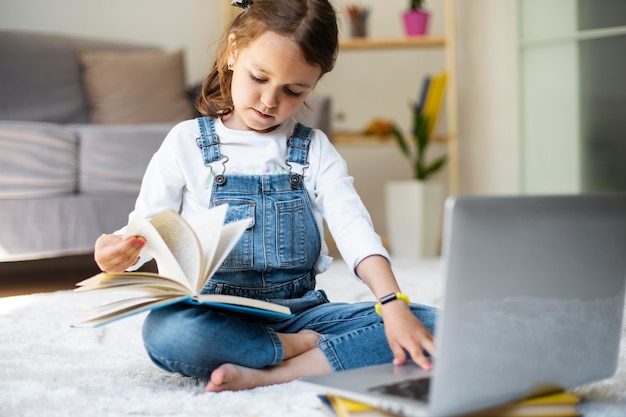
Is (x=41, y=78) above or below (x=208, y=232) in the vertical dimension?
above

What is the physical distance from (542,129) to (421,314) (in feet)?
6.45

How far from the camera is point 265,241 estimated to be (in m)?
1.15

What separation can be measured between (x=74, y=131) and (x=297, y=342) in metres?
1.48

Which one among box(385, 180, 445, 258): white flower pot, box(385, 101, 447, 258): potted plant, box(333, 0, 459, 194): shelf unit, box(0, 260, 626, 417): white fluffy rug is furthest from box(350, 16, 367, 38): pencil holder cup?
box(0, 260, 626, 417): white fluffy rug

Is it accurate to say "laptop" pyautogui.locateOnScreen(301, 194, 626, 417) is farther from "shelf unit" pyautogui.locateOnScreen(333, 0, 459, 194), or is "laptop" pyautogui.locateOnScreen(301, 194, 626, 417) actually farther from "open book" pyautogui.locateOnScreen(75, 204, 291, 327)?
"shelf unit" pyautogui.locateOnScreen(333, 0, 459, 194)

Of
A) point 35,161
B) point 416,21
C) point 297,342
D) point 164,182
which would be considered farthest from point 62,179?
point 416,21

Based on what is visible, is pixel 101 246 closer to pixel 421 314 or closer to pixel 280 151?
pixel 280 151

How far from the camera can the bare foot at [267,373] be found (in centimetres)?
99

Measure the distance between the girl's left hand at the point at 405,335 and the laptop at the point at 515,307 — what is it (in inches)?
1.0

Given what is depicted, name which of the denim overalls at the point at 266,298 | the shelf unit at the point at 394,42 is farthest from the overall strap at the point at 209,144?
the shelf unit at the point at 394,42

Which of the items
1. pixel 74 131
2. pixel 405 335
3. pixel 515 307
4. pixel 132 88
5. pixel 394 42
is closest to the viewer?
pixel 515 307

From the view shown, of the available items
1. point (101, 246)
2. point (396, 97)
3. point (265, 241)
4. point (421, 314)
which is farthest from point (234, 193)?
point (396, 97)

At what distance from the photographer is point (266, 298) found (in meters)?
1.14

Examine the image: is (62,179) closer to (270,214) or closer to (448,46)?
(270,214)
